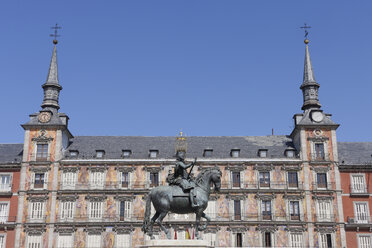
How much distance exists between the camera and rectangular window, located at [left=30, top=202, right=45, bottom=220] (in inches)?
2569

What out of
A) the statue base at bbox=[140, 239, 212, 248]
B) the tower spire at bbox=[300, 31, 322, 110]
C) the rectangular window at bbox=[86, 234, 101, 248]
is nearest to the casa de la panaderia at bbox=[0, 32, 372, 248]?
the rectangular window at bbox=[86, 234, 101, 248]

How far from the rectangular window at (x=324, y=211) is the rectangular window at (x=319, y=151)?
231 inches

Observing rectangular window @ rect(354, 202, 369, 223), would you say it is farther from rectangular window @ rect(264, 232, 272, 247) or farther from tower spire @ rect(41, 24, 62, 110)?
tower spire @ rect(41, 24, 62, 110)

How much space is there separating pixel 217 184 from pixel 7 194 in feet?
154

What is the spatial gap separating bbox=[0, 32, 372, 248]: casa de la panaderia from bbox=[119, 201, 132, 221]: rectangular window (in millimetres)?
125

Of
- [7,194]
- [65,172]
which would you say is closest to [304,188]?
[65,172]

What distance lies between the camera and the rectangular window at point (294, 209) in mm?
65562

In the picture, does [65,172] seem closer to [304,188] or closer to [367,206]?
[304,188]

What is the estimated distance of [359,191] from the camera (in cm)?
6700

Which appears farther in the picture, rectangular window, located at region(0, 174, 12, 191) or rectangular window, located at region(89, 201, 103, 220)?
rectangular window, located at region(0, 174, 12, 191)

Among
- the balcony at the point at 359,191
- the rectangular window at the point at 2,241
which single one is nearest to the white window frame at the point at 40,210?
the rectangular window at the point at 2,241

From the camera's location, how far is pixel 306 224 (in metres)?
64.8

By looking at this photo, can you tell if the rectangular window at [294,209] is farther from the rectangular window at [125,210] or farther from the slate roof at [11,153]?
the slate roof at [11,153]

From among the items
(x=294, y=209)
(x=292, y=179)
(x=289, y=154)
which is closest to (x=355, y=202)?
(x=294, y=209)
